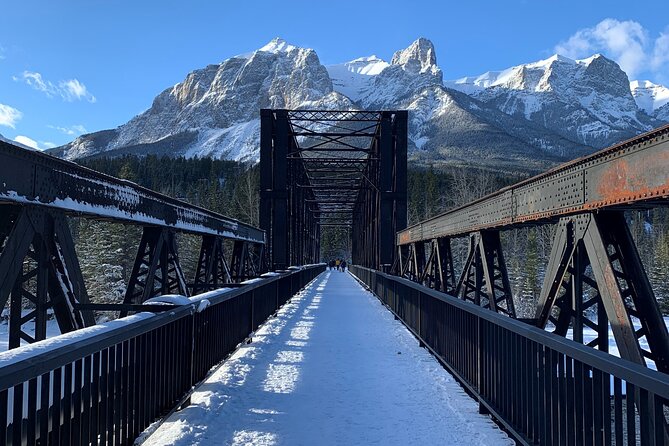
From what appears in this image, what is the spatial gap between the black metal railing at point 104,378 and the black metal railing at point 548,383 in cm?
277

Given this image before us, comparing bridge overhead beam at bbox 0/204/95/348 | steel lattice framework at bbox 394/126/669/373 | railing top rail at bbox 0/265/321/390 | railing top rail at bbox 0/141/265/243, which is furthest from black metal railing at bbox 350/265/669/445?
railing top rail at bbox 0/141/265/243

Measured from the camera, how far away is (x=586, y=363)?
2934 mm

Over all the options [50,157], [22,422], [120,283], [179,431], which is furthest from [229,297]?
[120,283]

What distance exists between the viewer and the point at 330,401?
5.70m

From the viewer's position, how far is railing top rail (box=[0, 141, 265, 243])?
407cm

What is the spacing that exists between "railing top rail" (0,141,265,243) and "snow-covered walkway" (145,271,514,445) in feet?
7.21

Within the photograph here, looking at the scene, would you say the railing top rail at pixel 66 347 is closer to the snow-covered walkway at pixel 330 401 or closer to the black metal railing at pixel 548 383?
the snow-covered walkway at pixel 330 401

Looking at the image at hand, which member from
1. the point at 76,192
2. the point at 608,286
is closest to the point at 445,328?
the point at 608,286

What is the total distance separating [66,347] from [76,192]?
9.03ft

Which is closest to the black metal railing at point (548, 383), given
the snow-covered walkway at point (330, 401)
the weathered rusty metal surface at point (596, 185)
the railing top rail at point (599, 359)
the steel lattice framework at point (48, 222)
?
the railing top rail at point (599, 359)

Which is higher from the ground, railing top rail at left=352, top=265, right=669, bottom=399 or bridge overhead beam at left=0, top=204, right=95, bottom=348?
bridge overhead beam at left=0, top=204, right=95, bottom=348

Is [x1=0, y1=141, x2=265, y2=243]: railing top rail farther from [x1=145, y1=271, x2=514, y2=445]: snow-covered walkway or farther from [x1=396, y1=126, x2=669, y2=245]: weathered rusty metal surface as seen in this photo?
[x1=396, y1=126, x2=669, y2=245]: weathered rusty metal surface

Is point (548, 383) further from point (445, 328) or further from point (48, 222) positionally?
point (48, 222)

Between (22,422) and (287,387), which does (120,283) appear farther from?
(22,422)
